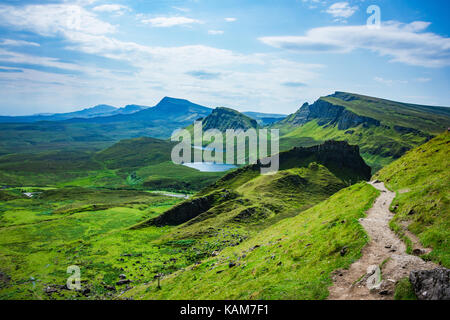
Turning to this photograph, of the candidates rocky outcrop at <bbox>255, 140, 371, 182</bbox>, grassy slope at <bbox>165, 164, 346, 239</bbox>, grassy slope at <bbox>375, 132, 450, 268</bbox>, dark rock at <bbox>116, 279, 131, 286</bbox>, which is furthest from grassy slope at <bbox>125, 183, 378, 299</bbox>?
rocky outcrop at <bbox>255, 140, 371, 182</bbox>

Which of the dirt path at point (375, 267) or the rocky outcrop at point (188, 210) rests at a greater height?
the dirt path at point (375, 267)

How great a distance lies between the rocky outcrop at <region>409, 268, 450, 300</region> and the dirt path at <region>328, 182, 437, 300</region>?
2024 millimetres

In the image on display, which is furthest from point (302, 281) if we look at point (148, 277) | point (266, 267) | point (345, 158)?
point (345, 158)

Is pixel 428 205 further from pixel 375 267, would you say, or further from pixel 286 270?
pixel 286 270

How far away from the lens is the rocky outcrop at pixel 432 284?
864 inches

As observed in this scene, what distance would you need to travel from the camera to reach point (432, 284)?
74.5 feet

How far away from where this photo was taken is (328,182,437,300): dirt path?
84.0ft

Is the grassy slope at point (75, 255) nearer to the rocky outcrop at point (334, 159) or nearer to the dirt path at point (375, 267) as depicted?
the dirt path at point (375, 267)

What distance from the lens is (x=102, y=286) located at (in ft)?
231

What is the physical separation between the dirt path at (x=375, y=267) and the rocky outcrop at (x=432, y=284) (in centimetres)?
202

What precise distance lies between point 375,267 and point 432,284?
18.3ft

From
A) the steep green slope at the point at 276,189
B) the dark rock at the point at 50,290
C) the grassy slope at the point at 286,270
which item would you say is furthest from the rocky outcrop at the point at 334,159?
the dark rock at the point at 50,290

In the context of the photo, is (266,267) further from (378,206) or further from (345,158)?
(345,158)

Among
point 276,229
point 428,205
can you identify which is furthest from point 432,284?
point 276,229
